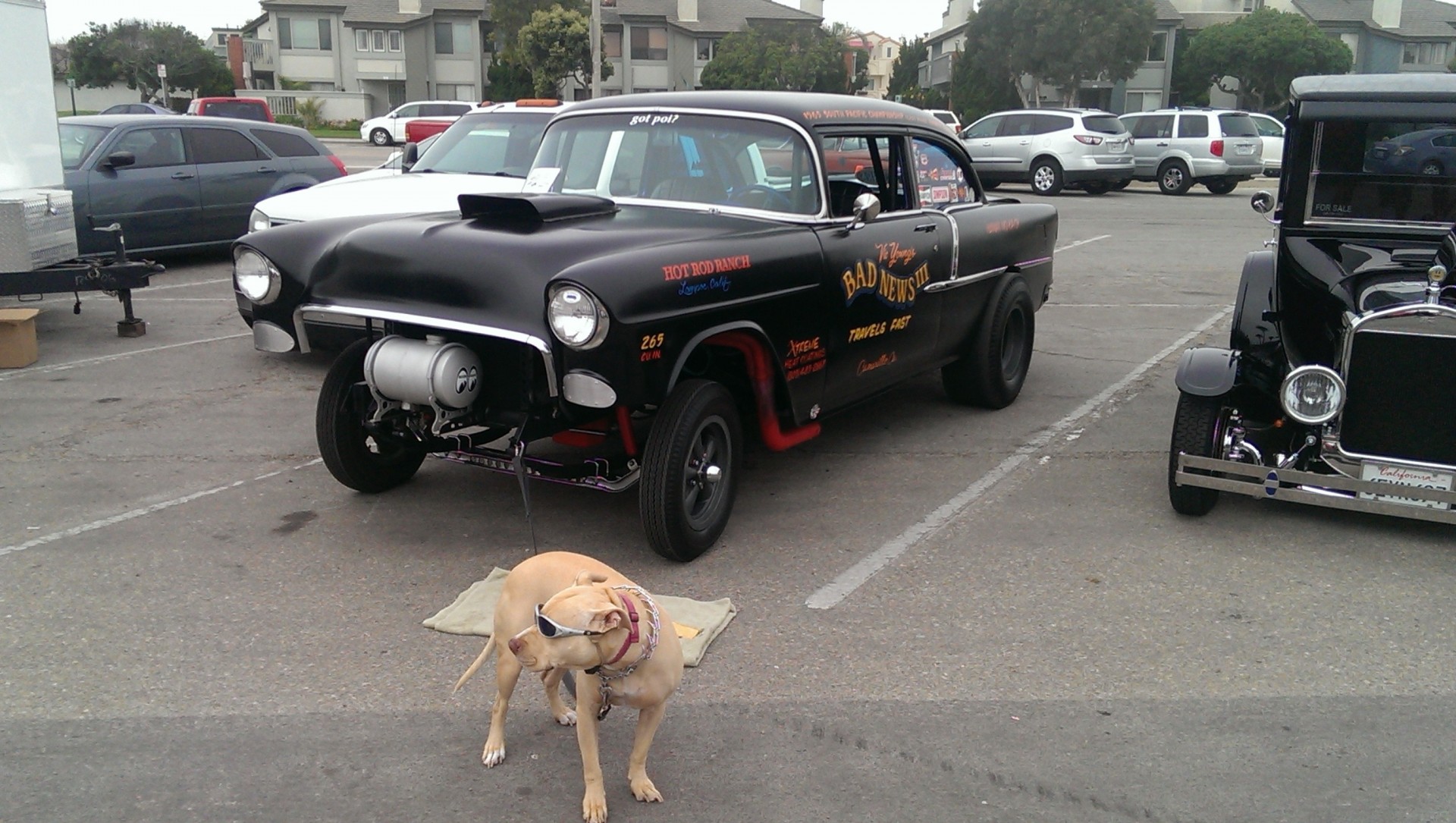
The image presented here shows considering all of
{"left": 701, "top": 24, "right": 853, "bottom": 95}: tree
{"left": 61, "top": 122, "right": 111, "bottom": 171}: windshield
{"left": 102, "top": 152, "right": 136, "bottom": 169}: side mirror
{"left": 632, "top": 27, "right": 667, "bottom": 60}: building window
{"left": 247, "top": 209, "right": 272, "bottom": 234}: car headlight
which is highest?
{"left": 632, "top": 27, "right": 667, "bottom": 60}: building window

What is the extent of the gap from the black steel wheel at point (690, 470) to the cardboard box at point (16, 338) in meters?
5.73

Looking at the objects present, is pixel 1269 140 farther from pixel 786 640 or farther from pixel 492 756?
pixel 492 756

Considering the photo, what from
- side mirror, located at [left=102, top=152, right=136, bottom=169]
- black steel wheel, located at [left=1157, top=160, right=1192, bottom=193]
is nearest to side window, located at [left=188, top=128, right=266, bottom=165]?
side mirror, located at [left=102, top=152, right=136, bottom=169]

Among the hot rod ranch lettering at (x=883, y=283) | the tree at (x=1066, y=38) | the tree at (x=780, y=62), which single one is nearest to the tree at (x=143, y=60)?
the tree at (x=780, y=62)

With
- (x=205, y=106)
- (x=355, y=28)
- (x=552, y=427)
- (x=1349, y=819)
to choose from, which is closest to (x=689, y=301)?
(x=552, y=427)

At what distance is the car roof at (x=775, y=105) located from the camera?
576cm

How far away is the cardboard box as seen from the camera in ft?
26.6

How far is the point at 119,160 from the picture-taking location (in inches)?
429

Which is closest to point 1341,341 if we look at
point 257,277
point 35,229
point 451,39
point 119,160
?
point 257,277

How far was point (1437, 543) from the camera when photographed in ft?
17.1

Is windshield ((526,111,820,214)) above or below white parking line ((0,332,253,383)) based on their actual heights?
above

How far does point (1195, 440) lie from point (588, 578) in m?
3.43

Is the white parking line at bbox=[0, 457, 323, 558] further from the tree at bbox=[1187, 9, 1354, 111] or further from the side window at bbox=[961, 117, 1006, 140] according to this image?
the tree at bbox=[1187, 9, 1354, 111]

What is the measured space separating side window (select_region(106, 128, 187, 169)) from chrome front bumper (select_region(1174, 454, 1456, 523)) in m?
10.4
